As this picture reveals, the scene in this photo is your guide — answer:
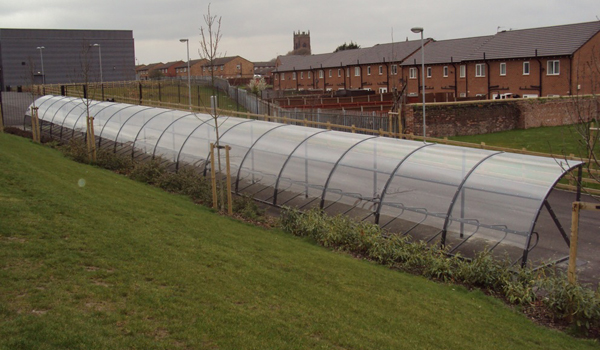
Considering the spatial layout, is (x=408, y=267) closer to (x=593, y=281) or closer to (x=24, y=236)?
(x=593, y=281)

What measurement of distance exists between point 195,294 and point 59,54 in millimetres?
96148

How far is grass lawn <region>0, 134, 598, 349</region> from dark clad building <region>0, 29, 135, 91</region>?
257ft

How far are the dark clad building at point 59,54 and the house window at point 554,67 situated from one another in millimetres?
60989

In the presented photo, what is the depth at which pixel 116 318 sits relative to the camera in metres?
6.52

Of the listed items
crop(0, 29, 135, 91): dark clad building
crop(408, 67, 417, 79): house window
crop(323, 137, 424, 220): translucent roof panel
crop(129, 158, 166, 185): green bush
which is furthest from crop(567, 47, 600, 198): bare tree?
crop(0, 29, 135, 91): dark clad building

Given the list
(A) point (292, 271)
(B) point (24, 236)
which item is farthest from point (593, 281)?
(B) point (24, 236)

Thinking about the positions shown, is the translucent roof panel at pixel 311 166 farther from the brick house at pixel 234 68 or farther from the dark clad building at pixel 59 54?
the brick house at pixel 234 68

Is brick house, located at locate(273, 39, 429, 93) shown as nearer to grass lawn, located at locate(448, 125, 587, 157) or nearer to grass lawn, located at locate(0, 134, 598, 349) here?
grass lawn, located at locate(448, 125, 587, 157)

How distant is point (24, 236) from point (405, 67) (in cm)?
5385

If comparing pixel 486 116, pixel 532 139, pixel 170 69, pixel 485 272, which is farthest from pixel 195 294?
pixel 170 69

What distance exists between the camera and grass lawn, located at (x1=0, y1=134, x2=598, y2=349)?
6406 mm


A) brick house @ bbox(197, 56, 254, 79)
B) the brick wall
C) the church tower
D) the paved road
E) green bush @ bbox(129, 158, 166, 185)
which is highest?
the church tower

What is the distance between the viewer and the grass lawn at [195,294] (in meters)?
6.41

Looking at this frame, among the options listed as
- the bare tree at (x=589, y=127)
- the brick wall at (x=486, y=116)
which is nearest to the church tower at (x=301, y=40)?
the brick wall at (x=486, y=116)
